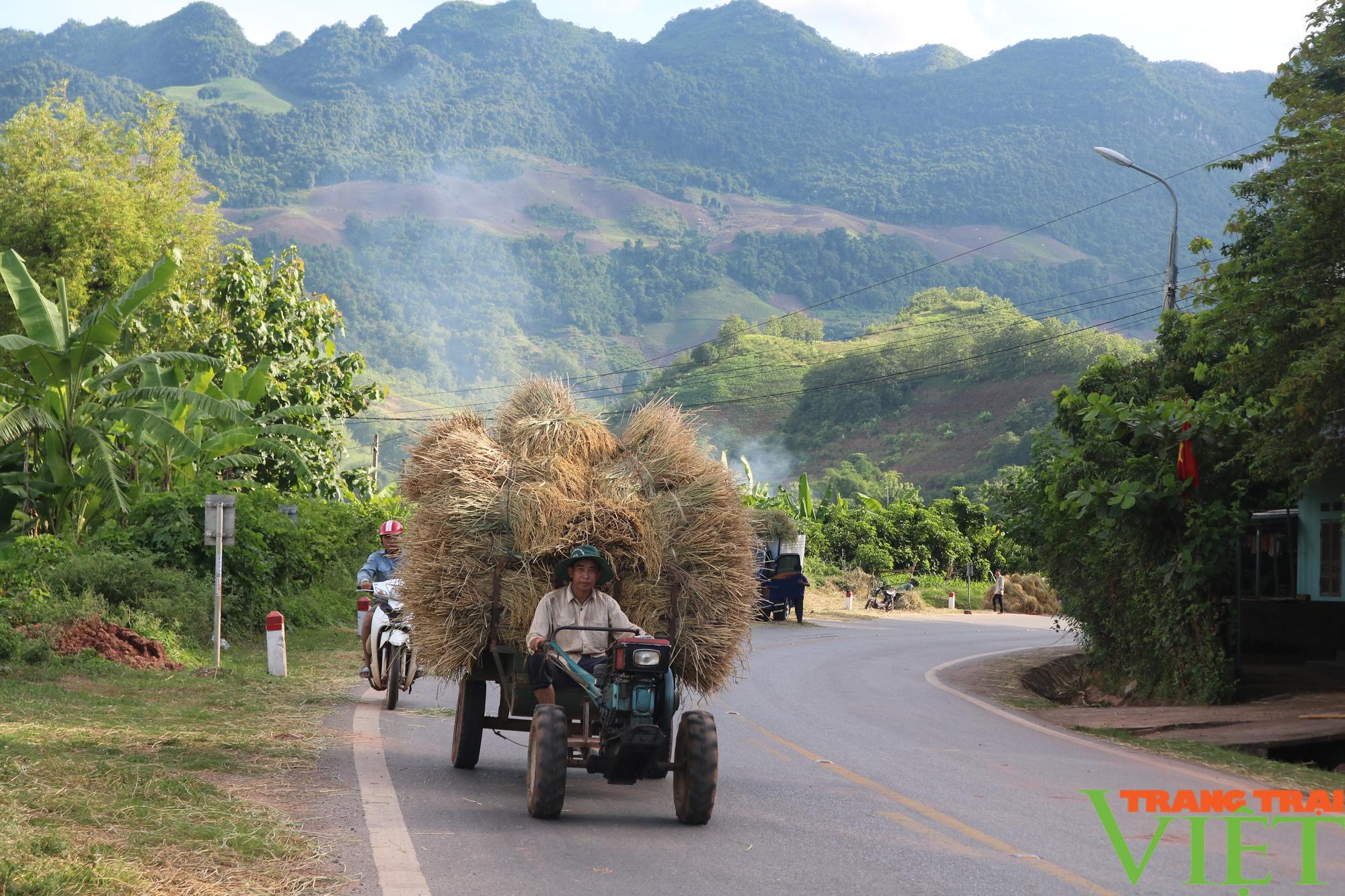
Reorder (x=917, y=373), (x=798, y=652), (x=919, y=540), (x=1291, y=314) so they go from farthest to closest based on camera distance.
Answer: (x=917, y=373) < (x=919, y=540) < (x=798, y=652) < (x=1291, y=314)

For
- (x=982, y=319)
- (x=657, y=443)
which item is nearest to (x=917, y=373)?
(x=982, y=319)

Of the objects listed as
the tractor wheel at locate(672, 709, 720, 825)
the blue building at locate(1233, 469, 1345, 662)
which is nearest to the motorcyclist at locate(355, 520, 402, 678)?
the tractor wheel at locate(672, 709, 720, 825)

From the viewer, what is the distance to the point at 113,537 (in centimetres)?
2034

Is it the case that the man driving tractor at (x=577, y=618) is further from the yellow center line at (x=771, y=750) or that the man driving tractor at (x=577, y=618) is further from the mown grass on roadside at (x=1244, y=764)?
the mown grass on roadside at (x=1244, y=764)

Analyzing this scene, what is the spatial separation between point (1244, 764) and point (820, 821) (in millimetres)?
5310

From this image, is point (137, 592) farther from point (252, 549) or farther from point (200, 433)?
point (200, 433)

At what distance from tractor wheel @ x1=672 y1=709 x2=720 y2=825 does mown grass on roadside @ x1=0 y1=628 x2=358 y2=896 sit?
214 cm

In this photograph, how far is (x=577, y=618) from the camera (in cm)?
891

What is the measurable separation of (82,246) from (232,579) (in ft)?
52.1

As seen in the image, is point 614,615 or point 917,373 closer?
point 614,615

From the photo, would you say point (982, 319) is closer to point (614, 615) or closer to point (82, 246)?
point (82, 246)

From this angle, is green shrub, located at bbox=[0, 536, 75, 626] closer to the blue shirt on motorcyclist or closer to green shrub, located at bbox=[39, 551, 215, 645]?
green shrub, located at bbox=[39, 551, 215, 645]

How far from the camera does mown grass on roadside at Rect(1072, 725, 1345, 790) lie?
1088 centimetres

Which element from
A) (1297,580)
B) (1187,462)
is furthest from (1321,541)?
(1187,462)
